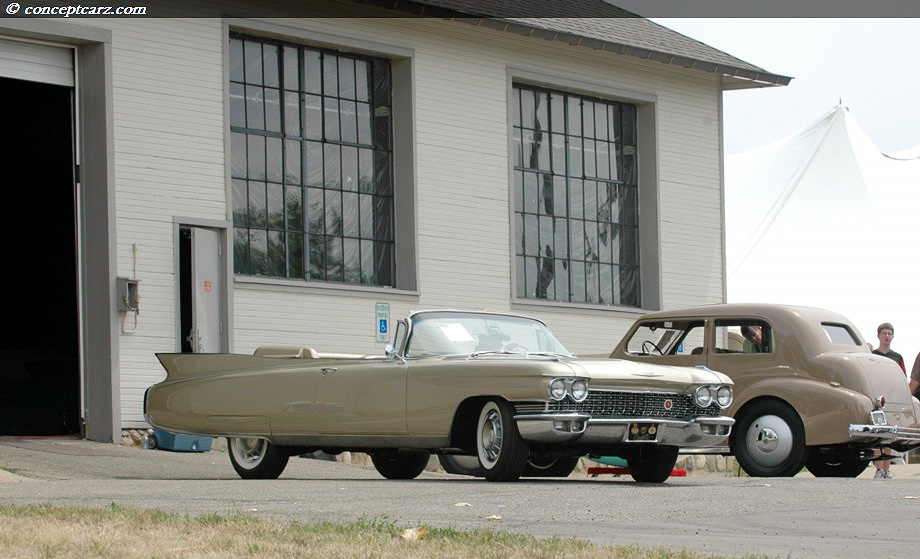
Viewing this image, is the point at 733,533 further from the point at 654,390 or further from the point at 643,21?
the point at 643,21

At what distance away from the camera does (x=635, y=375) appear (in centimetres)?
1127

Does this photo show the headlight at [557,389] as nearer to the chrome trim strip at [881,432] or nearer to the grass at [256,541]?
the grass at [256,541]

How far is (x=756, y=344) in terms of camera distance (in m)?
15.0

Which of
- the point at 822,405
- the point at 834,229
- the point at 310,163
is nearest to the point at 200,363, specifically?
the point at 822,405

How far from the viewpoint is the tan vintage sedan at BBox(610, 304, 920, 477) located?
45.6 ft

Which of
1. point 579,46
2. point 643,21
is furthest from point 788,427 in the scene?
point 643,21

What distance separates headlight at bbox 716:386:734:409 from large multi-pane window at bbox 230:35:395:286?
8768mm

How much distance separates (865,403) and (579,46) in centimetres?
1009

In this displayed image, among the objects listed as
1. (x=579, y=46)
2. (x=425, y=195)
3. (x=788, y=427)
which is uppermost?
(x=579, y=46)

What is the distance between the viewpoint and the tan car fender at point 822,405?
13789 mm

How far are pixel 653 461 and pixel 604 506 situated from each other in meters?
3.25

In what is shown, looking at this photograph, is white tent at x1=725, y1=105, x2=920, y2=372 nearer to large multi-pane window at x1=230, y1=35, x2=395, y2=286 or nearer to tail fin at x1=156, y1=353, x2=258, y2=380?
large multi-pane window at x1=230, y1=35, x2=395, y2=286

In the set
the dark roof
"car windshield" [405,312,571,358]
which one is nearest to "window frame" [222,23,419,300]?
the dark roof

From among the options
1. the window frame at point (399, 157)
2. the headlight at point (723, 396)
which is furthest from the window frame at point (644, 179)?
the headlight at point (723, 396)
